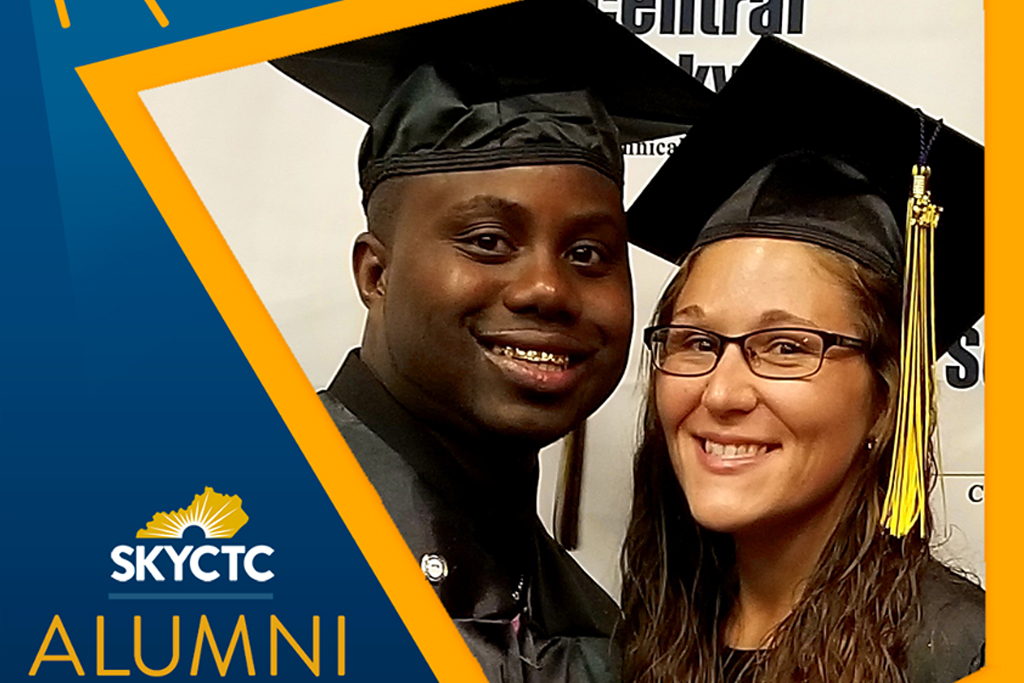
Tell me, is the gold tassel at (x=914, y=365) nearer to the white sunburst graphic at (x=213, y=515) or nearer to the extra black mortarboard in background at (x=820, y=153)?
the extra black mortarboard in background at (x=820, y=153)

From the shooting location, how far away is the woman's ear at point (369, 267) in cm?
99

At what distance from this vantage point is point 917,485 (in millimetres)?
938

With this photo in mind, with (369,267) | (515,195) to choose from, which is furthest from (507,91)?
(369,267)

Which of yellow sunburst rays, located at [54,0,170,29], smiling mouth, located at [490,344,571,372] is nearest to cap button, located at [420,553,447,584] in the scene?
smiling mouth, located at [490,344,571,372]

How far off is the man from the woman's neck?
14 centimetres

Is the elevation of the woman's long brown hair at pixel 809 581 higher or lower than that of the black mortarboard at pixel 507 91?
lower

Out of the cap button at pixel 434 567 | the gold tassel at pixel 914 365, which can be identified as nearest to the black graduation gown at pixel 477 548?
the cap button at pixel 434 567

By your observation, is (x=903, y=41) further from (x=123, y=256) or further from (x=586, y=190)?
(x=123, y=256)

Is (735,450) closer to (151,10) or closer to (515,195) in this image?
(515,195)

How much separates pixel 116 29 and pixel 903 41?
840 millimetres

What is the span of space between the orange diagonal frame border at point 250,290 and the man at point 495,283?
0.03 metres

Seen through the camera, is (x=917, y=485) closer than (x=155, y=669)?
Yes

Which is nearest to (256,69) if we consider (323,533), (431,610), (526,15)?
(526,15)

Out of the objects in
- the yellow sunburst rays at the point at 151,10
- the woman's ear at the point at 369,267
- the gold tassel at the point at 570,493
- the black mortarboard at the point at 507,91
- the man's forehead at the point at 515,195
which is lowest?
the gold tassel at the point at 570,493
